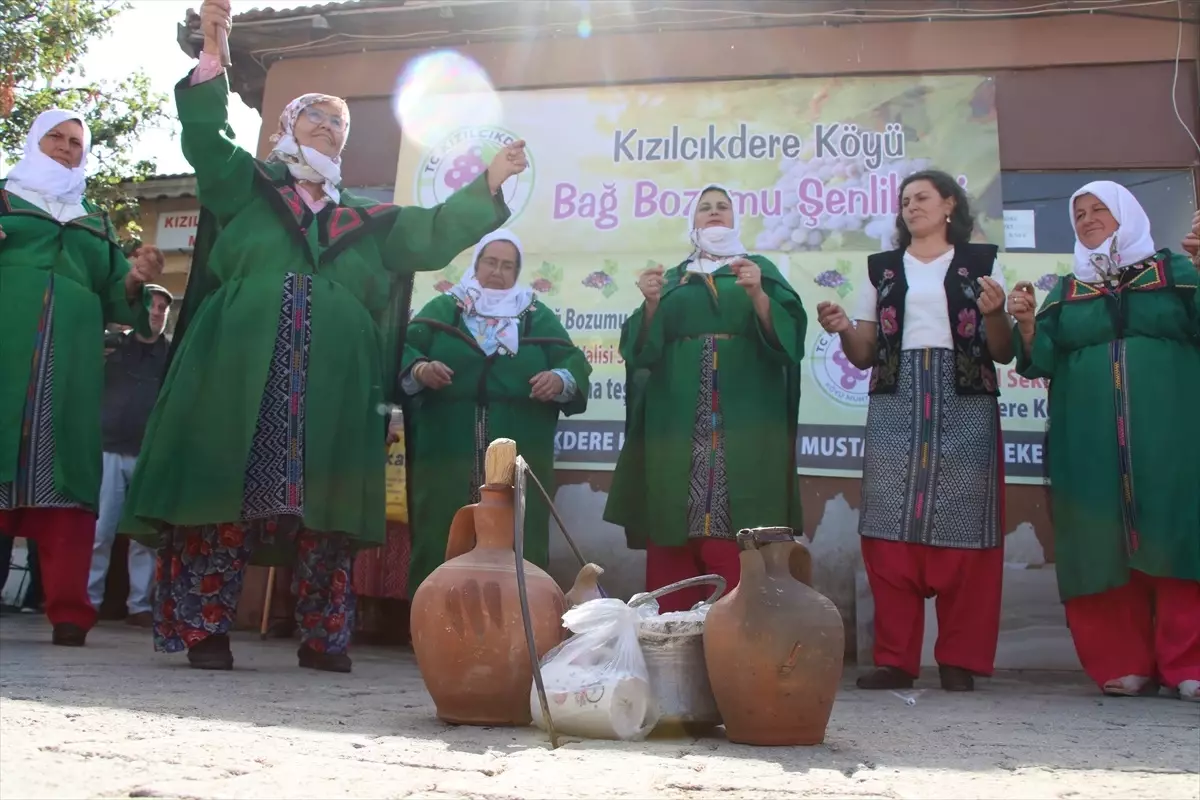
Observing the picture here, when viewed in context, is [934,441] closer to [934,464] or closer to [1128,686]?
[934,464]

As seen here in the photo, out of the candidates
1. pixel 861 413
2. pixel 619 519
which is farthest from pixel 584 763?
pixel 861 413

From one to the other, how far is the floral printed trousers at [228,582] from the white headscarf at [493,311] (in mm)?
1227

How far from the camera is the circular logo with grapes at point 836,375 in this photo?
17.6 feet

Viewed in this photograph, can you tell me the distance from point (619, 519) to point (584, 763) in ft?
8.18

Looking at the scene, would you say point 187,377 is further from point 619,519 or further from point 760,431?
point 760,431

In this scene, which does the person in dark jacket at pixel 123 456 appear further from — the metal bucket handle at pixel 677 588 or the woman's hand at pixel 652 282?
the metal bucket handle at pixel 677 588

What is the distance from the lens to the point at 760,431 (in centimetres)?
413

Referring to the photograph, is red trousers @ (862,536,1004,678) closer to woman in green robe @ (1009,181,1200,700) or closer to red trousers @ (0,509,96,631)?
woman in green robe @ (1009,181,1200,700)

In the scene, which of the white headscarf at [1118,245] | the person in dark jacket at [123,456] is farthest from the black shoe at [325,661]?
the white headscarf at [1118,245]

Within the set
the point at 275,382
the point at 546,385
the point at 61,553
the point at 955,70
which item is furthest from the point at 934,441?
the point at 61,553

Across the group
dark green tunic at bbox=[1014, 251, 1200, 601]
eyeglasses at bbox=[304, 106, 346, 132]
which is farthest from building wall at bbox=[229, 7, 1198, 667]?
eyeglasses at bbox=[304, 106, 346, 132]

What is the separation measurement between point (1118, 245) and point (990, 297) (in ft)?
1.67

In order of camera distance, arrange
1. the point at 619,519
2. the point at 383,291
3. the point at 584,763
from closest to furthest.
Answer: the point at 584,763, the point at 383,291, the point at 619,519

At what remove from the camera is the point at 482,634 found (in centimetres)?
239
